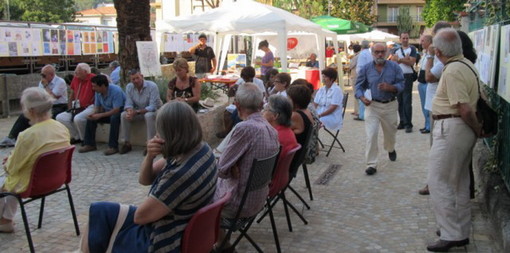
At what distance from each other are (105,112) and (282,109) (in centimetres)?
460

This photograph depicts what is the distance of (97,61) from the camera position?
19.3 meters

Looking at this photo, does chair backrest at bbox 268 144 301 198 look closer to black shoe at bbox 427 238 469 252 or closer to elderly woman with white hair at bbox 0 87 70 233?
black shoe at bbox 427 238 469 252

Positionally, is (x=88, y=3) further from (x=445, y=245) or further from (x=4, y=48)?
(x=445, y=245)

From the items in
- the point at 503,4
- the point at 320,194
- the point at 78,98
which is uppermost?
the point at 503,4

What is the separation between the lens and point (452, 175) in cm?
430

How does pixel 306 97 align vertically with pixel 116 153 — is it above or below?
above

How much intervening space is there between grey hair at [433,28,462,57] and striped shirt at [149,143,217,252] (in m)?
2.34

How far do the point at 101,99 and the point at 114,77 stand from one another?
302 centimetres

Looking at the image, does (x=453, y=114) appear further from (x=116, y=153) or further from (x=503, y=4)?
(x=116, y=153)

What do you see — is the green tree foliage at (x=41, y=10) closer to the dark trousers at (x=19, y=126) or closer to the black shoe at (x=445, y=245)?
the dark trousers at (x=19, y=126)

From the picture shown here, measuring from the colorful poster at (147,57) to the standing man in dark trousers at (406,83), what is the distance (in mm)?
4732

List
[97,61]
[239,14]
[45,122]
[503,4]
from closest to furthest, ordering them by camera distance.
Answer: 1. [45,122]
2. [503,4]
3. [239,14]
4. [97,61]

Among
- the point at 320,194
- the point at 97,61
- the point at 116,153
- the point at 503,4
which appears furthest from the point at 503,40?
the point at 97,61

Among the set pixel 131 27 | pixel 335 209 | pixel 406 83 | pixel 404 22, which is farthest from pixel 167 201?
pixel 404 22
